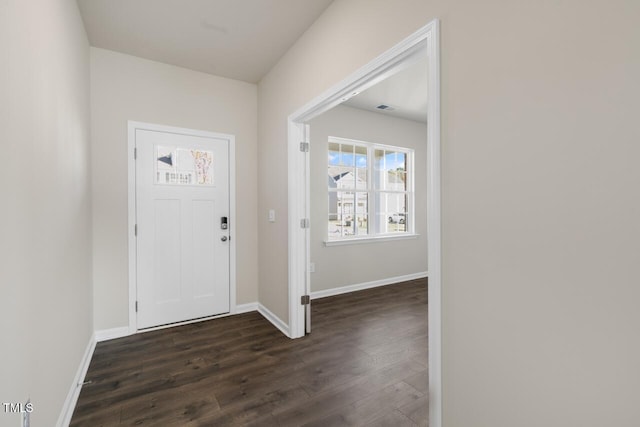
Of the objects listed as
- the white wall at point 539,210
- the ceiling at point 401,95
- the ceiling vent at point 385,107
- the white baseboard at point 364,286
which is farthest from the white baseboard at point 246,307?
the ceiling vent at point 385,107

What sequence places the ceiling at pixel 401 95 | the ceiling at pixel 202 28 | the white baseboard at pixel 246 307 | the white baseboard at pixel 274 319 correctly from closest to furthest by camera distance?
the ceiling at pixel 202 28 → the white baseboard at pixel 274 319 → the ceiling at pixel 401 95 → the white baseboard at pixel 246 307

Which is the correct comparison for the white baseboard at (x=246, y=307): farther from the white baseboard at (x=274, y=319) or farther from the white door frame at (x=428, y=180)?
the white door frame at (x=428, y=180)

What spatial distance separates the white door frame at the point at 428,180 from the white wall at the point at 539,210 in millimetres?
44

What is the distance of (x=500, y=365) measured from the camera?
1187 millimetres

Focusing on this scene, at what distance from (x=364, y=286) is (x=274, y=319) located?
1.77 m

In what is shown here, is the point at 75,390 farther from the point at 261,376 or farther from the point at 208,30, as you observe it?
the point at 208,30

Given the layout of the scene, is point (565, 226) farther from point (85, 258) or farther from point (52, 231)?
point (85, 258)

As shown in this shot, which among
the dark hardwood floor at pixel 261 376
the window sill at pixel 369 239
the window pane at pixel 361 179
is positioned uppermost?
the window pane at pixel 361 179

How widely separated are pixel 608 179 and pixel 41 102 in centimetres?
236

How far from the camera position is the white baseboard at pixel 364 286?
409 centimetres

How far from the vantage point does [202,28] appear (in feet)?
8.15

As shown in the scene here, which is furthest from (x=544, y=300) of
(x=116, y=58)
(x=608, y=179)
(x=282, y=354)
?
(x=116, y=58)

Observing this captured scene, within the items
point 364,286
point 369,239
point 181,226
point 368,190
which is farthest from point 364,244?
point 181,226

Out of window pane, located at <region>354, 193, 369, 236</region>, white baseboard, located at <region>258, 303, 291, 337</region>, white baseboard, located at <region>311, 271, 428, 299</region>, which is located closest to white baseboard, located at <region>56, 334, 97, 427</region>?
white baseboard, located at <region>258, 303, 291, 337</region>
